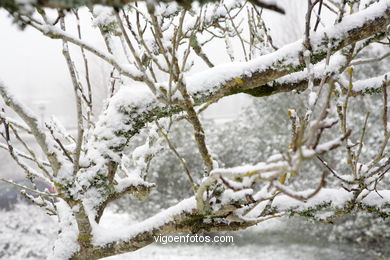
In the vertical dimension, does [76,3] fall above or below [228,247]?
above

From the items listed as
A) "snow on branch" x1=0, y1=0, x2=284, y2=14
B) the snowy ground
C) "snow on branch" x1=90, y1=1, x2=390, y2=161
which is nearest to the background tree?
"snow on branch" x1=90, y1=1, x2=390, y2=161

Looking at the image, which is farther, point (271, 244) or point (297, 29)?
point (297, 29)

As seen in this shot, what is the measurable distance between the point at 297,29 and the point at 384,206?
1038cm

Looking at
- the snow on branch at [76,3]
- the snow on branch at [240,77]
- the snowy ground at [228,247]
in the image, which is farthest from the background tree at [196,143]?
the snowy ground at [228,247]

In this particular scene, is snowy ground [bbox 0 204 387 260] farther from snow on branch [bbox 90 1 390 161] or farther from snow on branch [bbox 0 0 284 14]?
snow on branch [bbox 0 0 284 14]

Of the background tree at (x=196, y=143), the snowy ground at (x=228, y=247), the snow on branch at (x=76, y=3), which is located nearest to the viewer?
the snow on branch at (x=76, y=3)

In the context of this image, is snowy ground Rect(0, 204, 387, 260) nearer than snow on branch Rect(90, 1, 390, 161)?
No

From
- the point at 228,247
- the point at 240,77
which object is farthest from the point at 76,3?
the point at 228,247

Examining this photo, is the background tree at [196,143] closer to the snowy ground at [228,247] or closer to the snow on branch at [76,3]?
the snow on branch at [76,3]

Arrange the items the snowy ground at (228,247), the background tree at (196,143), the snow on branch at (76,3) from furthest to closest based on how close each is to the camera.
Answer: the snowy ground at (228,247) < the background tree at (196,143) < the snow on branch at (76,3)

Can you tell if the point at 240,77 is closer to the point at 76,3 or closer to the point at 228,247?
the point at 76,3

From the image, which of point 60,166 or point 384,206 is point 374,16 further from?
point 60,166

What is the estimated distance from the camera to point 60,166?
1.53 meters

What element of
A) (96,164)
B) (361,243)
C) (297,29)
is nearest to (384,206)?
(96,164)
